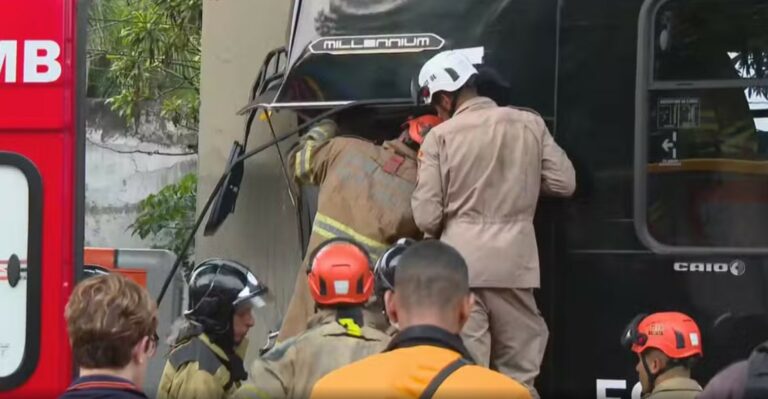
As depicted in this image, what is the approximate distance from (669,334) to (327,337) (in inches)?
48.5

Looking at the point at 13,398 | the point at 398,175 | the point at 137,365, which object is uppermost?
the point at 398,175

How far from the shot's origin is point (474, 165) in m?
4.39

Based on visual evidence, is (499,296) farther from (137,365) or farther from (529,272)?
(137,365)

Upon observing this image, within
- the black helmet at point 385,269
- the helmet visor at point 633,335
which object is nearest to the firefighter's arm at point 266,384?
the black helmet at point 385,269

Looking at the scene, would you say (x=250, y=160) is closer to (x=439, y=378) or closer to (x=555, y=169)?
(x=555, y=169)

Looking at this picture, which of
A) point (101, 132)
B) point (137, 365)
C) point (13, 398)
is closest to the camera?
point (137, 365)

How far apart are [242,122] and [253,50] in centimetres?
36

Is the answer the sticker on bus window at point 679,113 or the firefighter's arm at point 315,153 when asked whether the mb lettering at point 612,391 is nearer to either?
the sticker on bus window at point 679,113

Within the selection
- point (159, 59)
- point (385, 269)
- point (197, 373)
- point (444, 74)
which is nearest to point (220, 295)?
point (197, 373)

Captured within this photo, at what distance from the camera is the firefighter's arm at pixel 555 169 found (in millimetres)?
4266

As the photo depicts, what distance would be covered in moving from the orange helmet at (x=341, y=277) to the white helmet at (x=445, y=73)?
2.58 feet

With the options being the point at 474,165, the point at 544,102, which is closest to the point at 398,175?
the point at 474,165

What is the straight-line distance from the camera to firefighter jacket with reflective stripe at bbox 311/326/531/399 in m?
2.48

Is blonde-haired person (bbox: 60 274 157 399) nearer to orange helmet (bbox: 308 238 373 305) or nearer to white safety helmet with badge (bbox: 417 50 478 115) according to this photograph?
orange helmet (bbox: 308 238 373 305)
